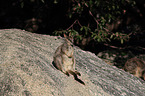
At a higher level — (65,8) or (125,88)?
(65,8)

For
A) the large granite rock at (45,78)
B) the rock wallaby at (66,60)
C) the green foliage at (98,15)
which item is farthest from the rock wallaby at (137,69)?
the rock wallaby at (66,60)

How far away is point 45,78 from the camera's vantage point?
9.89 feet

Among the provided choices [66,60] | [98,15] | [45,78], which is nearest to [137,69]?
[98,15]

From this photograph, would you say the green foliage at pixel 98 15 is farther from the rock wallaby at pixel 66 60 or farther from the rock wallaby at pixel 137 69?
the rock wallaby at pixel 66 60

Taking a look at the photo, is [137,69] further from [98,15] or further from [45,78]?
[45,78]

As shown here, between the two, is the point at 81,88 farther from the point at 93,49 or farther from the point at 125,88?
the point at 93,49

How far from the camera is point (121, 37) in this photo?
5723mm

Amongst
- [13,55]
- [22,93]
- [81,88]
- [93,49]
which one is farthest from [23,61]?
[93,49]

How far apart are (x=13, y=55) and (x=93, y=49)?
5189 mm

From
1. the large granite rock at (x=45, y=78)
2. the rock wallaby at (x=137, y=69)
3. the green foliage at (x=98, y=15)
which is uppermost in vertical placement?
the green foliage at (x=98, y=15)

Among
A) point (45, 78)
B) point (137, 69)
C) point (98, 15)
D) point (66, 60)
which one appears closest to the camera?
point (45, 78)

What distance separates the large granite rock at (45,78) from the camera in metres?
2.69

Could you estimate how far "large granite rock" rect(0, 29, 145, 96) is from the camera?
269 centimetres

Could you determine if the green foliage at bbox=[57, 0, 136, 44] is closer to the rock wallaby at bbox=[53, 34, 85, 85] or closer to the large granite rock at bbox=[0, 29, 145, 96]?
the large granite rock at bbox=[0, 29, 145, 96]
